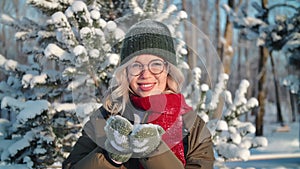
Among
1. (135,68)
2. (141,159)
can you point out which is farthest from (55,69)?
(141,159)

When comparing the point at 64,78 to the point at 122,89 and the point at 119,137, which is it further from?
the point at 119,137

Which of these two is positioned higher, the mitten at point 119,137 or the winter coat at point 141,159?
the mitten at point 119,137

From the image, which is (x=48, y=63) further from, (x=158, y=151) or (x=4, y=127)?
(x=158, y=151)

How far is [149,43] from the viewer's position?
5.31 feet

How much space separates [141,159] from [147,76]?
0.34 metres

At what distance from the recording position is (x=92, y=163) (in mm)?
1550

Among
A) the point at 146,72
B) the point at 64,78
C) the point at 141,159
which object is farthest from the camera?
the point at 64,78

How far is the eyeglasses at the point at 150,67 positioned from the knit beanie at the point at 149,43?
0.03m

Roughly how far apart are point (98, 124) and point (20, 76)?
139 inches

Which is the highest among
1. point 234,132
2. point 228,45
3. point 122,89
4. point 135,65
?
point 135,65

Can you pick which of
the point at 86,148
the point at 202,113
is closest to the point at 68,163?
the point at 86,148

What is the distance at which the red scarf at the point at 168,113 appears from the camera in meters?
1.59

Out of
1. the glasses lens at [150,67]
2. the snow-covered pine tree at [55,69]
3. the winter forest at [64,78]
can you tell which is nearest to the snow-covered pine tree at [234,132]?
the winter forest at [64,78]

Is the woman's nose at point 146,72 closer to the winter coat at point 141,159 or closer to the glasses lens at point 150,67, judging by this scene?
the glasses lens at point 150,67
